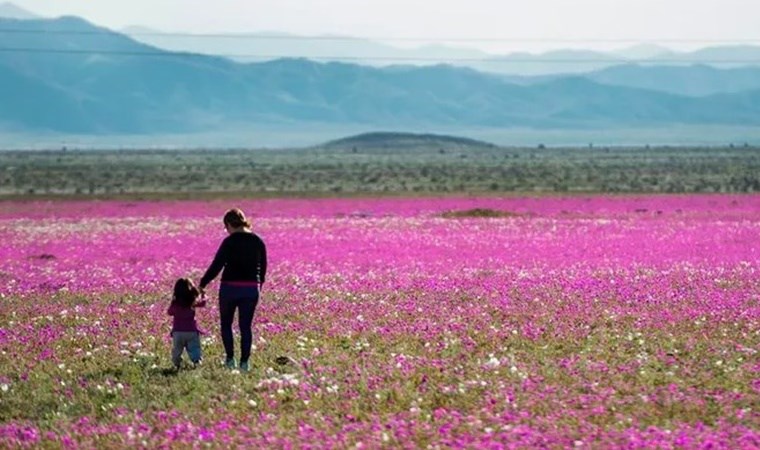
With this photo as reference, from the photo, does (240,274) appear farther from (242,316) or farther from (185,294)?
(185,294)

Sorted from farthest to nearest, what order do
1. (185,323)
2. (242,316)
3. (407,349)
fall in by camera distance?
(407,349) → (242,316) → (185,323)

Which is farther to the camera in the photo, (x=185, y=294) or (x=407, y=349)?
(x=407, y=349)

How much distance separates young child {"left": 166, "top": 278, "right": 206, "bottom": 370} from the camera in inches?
640

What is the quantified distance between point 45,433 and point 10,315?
924 centimetres

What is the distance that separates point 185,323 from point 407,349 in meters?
3.08

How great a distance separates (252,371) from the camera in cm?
1622

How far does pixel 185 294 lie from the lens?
16.4 metres

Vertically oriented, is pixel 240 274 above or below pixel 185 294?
above

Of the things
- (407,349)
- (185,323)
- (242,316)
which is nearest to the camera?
(185,323)

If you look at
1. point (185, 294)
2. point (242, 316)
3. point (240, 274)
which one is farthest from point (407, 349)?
point (185, 294)

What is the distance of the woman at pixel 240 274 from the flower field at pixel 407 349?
518 millimetres

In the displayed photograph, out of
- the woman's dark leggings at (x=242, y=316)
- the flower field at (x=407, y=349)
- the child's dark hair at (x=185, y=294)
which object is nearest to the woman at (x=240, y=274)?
the woman's dark leggings at (x=242, y=316)

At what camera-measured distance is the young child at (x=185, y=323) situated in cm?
1625

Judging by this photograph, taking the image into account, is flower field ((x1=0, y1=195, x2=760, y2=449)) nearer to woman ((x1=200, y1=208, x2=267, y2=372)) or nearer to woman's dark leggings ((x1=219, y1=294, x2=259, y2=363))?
woman's dark leggings ((x1=219, y1=294, x2=259, y2=363))
